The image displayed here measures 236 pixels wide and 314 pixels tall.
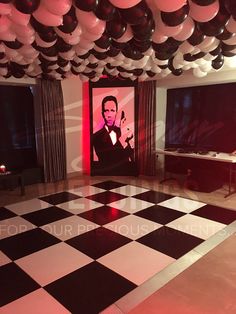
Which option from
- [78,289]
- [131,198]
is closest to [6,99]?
[131,198]

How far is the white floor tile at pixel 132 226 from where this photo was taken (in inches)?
115

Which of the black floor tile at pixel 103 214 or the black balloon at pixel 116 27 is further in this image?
the black floor tile at pixel 103 214

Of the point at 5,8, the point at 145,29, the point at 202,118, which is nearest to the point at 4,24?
the point at 5,8

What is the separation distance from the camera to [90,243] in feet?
8.85

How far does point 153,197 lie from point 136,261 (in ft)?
6.16

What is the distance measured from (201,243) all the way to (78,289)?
4.42 ft

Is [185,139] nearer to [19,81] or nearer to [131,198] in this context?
[131,198]

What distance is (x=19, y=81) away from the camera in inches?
184

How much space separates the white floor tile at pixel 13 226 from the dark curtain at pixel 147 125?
3.01 m

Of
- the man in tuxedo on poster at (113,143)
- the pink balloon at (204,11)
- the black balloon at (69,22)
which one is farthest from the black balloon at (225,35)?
the man in tuxedo on poster at (113,143)

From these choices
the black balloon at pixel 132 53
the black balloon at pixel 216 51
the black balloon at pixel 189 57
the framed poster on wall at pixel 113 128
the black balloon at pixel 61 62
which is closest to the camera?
the black balloon at pixel 132 53

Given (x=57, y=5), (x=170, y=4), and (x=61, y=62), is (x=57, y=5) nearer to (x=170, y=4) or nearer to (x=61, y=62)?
(x=170, y=4)

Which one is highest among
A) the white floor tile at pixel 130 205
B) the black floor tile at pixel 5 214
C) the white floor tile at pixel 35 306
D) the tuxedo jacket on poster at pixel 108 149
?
the tuxedo jacket on poster at pixel 108 149

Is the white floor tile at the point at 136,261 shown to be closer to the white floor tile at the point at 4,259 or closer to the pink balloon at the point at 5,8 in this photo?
the white floor tile at the point at 4,259
